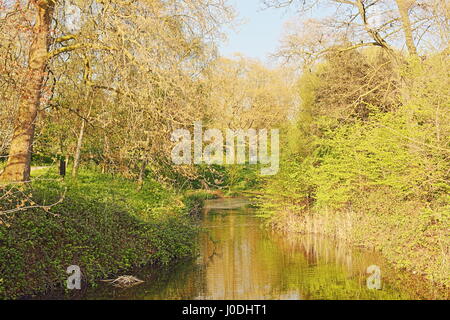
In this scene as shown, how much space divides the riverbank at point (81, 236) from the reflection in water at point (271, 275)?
528 mm

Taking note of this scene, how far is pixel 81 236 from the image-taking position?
9188mm

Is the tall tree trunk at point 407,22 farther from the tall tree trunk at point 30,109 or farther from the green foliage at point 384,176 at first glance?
the tall tree trunk at point 30,109

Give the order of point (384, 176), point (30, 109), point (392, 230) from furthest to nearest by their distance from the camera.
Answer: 1. point (392, 230)
2. point (384, 176)
3. point (30, 109)

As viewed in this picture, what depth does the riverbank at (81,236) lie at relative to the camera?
7758 mm

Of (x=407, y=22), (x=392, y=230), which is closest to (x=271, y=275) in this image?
(x=392, y=230)

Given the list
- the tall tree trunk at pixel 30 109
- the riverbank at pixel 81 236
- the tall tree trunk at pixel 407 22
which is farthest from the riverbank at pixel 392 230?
the tall tree trunk at pixel 30 109

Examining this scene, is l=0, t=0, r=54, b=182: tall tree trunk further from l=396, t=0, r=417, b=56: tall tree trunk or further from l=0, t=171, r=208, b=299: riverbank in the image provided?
l=396, t=0, r=417, b=56: tall tree trunk

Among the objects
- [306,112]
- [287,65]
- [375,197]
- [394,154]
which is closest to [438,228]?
[394,154]

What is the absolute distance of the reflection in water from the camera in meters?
8.62

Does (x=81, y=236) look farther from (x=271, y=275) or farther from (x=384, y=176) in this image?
(x=384, y=176)

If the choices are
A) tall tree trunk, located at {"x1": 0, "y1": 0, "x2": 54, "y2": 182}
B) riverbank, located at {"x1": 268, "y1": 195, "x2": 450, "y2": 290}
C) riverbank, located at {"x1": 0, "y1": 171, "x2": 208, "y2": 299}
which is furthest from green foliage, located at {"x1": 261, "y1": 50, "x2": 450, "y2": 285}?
tall tree trunk, located at {"x1": 0, "y1": 0, "x2": 54, "y2": 182}

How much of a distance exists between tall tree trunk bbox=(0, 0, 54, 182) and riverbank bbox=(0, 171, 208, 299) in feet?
2.18

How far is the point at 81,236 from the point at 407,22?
33.2 feet
